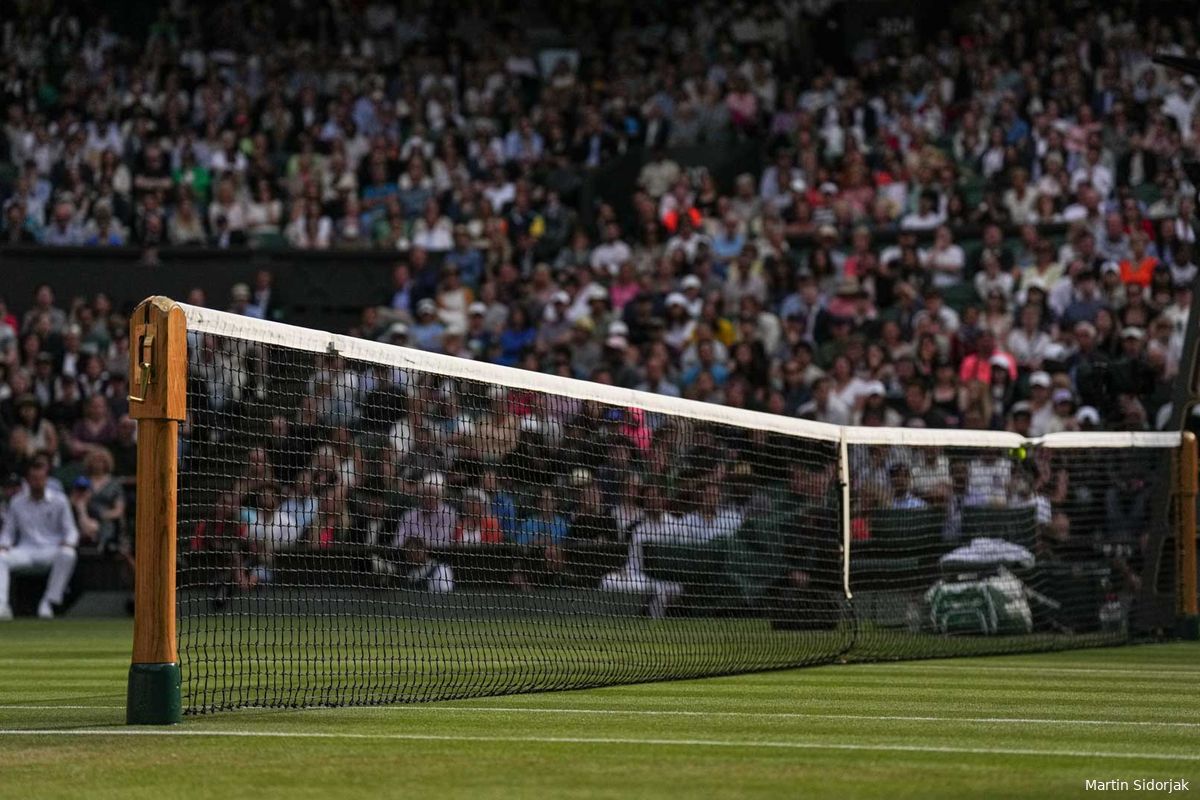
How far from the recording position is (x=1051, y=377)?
1953 centimetres

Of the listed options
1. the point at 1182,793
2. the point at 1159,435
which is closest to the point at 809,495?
the point at 1159,435

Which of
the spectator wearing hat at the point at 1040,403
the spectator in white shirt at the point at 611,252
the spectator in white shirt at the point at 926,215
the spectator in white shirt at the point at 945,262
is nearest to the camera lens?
the spectator wearing hat at the point at 1040,403

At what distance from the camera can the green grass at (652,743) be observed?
18.4 feet

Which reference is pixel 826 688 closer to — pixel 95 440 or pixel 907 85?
pixel 95 440

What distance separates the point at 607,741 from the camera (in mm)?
6809

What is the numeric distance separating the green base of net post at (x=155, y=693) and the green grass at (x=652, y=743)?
0.15 meters

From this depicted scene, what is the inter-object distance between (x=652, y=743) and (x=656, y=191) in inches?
809

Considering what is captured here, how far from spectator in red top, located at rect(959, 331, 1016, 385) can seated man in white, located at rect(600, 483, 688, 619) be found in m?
7.36

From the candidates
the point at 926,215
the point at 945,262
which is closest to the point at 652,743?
the point at 945,262

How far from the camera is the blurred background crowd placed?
20844 mm

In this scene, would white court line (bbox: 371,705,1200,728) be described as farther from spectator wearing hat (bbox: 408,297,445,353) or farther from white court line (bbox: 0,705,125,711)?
spectator wearing hat (bbox: 408,297,445,353)

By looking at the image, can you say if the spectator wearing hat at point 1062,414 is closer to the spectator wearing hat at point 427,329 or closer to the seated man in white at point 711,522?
the seated man in white at point 711,522

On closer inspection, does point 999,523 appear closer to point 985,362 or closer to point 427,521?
point 427,521

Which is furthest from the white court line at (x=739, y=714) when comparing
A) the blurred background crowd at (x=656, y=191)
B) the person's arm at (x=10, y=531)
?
the person's arm at (x=10, y=531)
